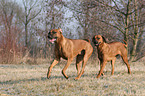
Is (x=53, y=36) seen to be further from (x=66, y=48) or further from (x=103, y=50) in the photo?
(x=103, y=50)

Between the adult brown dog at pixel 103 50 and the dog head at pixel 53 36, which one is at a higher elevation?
the dog head at pixel 53 36

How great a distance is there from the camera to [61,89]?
458 cm

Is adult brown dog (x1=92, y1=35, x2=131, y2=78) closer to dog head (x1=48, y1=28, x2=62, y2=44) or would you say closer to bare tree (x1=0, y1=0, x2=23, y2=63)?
dog head (x1=48, y1=28, x2=62, y2=44)

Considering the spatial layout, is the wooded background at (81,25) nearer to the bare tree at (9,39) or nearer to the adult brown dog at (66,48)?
the bare tree at (9,39)

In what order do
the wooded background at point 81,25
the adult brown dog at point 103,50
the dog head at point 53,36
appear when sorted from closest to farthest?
the dog head at point 53,36 → the adult brown dog at point 103,50 → the wooded background at point 81,25

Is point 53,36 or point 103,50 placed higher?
point 53,36

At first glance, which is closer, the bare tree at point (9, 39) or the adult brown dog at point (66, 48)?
the adult brown dog at point (66, 48)

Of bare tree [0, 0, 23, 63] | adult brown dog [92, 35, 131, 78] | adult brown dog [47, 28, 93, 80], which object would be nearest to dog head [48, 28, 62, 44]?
adult brown dog [47, 28, 93, 80]

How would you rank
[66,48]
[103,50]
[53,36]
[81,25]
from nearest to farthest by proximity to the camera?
[53,36], [66,48], [103,50], [81,25]

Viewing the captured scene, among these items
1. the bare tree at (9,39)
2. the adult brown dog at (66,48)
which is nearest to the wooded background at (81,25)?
the bare tree at (9,39)

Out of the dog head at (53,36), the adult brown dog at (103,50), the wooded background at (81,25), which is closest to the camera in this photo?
the dog head at (53,36)

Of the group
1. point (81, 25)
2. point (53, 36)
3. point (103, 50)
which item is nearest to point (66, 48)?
point (53, 36)

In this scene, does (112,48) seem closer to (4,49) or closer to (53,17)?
(53,17)

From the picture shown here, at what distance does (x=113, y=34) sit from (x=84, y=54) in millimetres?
6086
